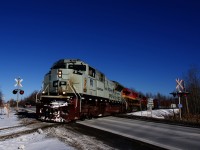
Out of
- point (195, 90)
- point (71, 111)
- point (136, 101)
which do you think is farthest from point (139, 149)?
point (195, 90)

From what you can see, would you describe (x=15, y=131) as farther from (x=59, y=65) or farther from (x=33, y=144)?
(x=59, y=65)

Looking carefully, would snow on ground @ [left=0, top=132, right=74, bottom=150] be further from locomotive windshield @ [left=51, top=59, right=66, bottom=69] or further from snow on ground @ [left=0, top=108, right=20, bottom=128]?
locomotive windshield @ [left=51, top=59, right=66, bottom=69]

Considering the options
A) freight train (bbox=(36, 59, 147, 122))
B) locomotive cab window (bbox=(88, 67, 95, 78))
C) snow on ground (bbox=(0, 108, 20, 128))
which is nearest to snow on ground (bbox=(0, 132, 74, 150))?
snow on ground (bbox=(0, 108, 20, 128))

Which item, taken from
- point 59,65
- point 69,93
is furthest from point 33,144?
point 59,65

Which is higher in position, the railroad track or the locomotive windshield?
the locomotive windshield

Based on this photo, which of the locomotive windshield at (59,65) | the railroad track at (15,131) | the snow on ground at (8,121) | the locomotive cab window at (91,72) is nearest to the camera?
the railroad track at (15,131)

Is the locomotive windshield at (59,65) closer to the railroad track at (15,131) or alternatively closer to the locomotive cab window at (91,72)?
the locomotive cab window at (91,72)

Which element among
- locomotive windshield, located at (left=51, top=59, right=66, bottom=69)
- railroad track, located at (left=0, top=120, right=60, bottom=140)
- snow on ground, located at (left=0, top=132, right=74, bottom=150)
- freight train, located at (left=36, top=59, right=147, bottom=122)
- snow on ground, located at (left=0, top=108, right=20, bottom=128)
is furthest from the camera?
locomotive windshield, located at (left=51, top=59, right=66, bottom=69)

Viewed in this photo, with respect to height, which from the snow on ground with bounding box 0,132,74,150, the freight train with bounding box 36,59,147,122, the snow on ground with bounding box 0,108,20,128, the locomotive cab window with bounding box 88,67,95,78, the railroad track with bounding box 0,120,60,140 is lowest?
the snow on ground with bounding box 0,132,74,150

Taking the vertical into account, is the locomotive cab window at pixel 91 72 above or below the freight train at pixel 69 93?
above

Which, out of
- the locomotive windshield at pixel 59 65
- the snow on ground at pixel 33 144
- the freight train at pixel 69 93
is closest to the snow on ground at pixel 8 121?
the freight train at pixel 69 93

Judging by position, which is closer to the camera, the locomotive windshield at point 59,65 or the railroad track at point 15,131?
the railroad track at point 15,131

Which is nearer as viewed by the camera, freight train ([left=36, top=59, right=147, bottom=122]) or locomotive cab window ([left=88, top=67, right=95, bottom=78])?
freight train ([left=36, top=59, right=147, bottom=122])

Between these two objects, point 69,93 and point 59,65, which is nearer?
point 69,93
